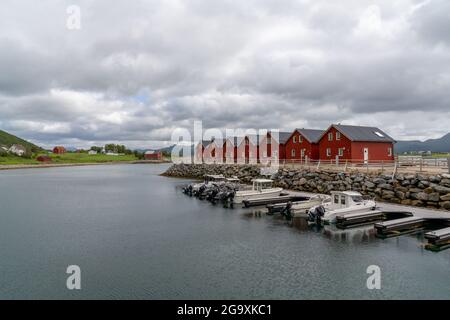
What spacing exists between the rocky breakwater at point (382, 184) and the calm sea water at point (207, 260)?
950 centimetres

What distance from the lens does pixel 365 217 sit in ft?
90.4

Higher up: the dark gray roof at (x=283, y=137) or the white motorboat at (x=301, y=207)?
the dark gray roof at (x=283, y=137)

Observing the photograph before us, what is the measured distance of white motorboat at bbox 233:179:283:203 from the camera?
39.3m

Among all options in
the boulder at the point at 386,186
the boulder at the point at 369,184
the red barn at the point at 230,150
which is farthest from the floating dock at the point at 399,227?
the red barn at the point at 230,150

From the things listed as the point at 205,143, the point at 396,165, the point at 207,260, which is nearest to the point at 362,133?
the point at 396,165

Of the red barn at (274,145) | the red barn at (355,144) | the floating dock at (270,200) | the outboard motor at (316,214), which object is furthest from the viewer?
the red barn at (274,145)

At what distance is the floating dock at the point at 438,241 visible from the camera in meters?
20.4

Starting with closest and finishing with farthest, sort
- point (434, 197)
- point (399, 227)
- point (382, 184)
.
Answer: point (399, 227) → point (434, 197) → point (382, 184)

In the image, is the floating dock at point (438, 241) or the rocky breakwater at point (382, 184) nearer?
the floating dock at point (438, 241)

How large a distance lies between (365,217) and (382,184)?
8.92 meters

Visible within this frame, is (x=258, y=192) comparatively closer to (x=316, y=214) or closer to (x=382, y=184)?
(x=316, y=214)

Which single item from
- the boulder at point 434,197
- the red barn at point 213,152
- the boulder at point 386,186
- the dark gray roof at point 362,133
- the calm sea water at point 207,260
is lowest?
the calm sea water at point 207,260

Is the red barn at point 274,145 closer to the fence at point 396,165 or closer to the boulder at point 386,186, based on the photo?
the fence at point 396,165
